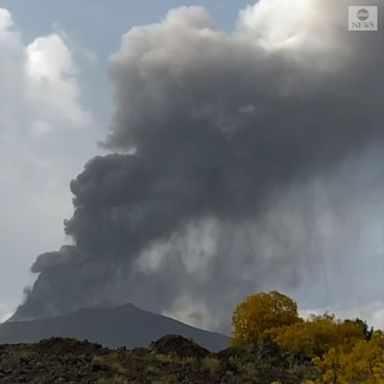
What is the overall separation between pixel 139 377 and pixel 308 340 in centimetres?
1919

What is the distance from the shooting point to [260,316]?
→ 186 feet

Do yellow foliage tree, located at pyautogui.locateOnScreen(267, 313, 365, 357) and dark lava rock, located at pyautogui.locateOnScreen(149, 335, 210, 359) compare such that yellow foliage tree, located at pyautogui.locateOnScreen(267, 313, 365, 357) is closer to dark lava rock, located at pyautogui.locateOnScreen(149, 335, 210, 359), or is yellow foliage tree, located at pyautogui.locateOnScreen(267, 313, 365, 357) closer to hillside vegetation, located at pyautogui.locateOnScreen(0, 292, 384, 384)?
hillside vegetation, located at pyautogui.locateOnScreen(0, 292, 384, 384)

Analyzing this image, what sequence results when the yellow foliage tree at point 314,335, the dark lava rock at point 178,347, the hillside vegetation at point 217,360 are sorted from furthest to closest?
the yellow foliage tree at point 314,335, the dark lava rock at point 178,347, the hillside vegetation at point 217,360

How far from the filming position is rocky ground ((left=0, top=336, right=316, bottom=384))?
29219 millimetres

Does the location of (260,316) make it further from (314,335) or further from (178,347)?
(178,347)

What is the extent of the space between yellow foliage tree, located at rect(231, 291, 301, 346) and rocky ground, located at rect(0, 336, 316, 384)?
413 inches

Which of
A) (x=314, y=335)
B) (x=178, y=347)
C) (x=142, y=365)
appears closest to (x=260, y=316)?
(x=314, y=335)

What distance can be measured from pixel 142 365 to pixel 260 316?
24.7 metres

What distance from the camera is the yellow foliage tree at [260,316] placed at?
5522cm

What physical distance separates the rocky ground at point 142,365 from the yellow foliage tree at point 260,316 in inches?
413

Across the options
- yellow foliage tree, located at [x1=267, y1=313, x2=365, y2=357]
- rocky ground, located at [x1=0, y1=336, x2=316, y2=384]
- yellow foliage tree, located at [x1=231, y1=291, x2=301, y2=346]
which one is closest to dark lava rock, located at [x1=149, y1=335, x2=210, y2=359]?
rocky ground, located at [x1=0, y1=336, x2=316, y2=384]

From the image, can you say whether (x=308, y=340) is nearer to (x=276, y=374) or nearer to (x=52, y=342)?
(x=276, y=374)

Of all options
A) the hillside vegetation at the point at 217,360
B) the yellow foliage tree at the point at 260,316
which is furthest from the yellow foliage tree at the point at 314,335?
the yellow foliage tree at the point at 260,316

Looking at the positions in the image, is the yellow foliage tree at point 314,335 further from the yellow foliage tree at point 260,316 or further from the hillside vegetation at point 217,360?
the yellow foliage tree at point 260,316
